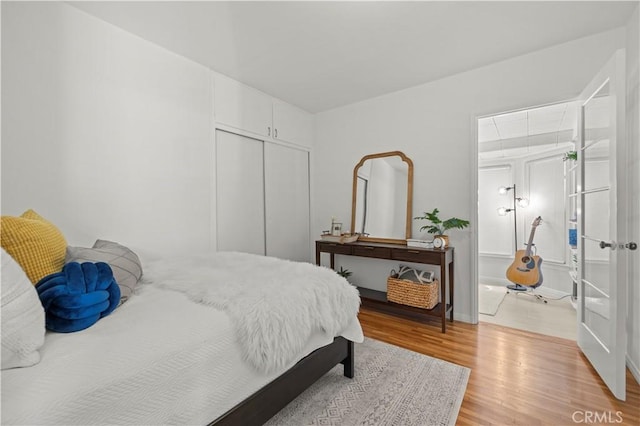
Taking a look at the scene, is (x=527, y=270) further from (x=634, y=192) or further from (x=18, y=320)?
(x=18, y=320)

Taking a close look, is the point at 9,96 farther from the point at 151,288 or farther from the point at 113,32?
the point at 151,288

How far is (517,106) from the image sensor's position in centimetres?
276

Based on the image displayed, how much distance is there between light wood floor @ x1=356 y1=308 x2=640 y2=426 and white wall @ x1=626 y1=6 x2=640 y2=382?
22 centimetres

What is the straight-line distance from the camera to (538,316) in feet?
10.3

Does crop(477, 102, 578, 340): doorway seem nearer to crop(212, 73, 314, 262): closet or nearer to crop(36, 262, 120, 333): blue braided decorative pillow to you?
crop(212, 73, 314, 262): closet

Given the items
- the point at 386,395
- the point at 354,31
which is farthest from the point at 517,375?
the point at 354,31

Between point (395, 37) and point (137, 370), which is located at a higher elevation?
point (395, 37)

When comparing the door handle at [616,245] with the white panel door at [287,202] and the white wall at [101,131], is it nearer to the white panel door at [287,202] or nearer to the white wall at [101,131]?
the white panel door at [287,202]

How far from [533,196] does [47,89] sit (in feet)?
18.6

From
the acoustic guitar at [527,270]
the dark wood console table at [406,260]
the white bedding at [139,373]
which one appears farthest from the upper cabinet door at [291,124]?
the acoustic guitar at [527,270]

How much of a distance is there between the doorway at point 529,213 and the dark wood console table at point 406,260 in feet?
2.10

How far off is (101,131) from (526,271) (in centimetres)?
488

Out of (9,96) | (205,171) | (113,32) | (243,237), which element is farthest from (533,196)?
(9,96)

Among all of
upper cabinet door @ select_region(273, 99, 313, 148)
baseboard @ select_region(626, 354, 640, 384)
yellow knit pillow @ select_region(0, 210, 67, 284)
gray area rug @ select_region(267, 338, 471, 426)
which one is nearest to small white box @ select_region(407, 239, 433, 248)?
A: gray area rug @ select_region(267, 338, 471, 426)
